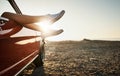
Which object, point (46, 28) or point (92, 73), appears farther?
point (92, 73)

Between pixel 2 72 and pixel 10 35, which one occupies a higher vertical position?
pixel 10 35

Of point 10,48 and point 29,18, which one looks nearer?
point 29,18

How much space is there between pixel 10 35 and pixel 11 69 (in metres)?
0.52

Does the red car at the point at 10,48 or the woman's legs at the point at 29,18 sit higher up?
the woman's legs at the point at 29,18

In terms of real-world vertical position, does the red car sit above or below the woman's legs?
below

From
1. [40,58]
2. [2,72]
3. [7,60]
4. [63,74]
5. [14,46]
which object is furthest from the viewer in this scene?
[40,58]

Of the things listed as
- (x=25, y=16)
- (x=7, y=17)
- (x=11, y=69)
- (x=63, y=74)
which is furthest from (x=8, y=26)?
(x=63, y=74)

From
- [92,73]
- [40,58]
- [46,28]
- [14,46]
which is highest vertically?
[46,28]

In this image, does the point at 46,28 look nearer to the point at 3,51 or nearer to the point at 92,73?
the point at 3,51

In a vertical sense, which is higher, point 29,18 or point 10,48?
point 29,18

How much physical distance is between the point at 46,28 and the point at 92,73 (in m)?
3.27

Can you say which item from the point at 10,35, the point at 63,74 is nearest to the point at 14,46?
the point at 10,35

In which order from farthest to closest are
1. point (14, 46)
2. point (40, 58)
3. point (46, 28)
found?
1. point (40, 58)
2. point (46, 28)
3. point (14, 46)

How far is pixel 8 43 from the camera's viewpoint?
3.16 metres
